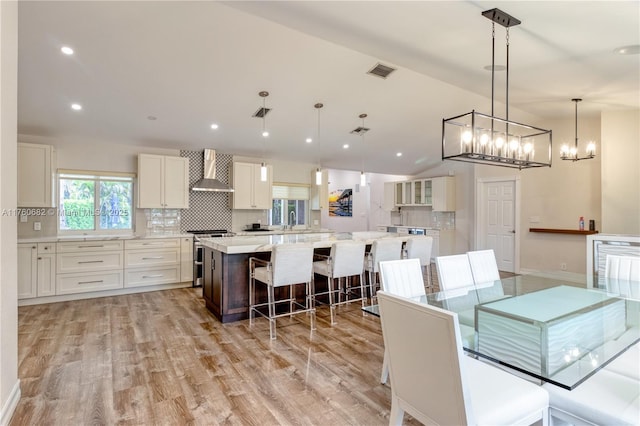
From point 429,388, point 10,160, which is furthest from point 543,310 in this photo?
point 10,160

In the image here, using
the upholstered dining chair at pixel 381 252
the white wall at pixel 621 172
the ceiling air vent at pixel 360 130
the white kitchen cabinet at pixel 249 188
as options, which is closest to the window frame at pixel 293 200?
the white kitchen cabinet at pixel 249 188

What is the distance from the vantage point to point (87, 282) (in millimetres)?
4664

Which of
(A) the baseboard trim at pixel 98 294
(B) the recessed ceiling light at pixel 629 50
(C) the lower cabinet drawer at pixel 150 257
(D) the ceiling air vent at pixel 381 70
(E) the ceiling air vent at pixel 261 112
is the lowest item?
(A) the baseboard trim at pixel 98 294

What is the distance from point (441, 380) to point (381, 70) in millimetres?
3807

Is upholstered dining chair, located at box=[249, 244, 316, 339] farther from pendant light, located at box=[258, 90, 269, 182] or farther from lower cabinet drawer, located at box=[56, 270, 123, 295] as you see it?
lower cabinet drawer, located at box=[56, 270, 123, 295]

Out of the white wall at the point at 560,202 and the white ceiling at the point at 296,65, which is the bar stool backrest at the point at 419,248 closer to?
the white ceiling at the point at 296,65

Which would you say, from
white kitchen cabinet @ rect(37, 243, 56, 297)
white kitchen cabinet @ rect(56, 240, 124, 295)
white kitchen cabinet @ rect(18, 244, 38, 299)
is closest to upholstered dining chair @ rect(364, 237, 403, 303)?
white kitchen cabinet @ rect(56, 240, 124, 295)

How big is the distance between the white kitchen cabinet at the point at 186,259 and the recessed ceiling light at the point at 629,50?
19.0ft

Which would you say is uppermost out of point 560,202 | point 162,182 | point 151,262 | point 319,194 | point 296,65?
point 296,65

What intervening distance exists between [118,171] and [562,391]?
6.14 m

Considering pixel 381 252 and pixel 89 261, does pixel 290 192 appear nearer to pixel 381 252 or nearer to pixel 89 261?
pixel 381 252

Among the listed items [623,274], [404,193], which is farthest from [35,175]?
[404,193]

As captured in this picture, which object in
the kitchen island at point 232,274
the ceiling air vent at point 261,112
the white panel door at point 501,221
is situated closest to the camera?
the kitchen island at point 232,274

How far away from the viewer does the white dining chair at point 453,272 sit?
2670 millimetres
